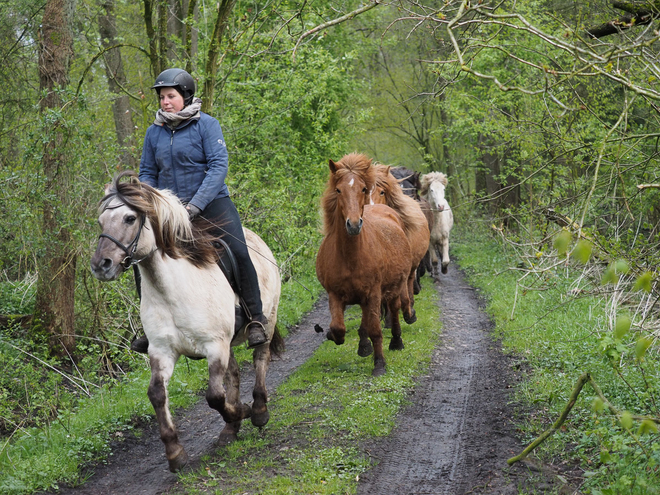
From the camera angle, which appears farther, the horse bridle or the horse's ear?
the horse's ear

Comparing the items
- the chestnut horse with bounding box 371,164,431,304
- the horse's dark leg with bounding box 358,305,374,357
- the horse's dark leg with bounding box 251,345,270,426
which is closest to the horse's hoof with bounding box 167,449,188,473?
the horse's dark leg with bounding box 251,345,270,426

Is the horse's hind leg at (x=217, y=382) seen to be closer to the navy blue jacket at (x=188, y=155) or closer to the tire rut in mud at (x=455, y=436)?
the tire rut in mud at (x=455, y=436)

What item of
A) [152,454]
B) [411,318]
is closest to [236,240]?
[152,454]

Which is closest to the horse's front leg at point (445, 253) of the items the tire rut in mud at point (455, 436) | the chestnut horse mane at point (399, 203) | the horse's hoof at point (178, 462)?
the chestnut horse mane at point (399, 203)

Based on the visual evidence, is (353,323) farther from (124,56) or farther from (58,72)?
(124,56)

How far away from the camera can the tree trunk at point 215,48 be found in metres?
9.07

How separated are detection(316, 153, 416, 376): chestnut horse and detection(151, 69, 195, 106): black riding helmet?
7.60ft

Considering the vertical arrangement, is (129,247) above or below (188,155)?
below

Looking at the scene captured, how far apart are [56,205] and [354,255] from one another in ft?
13.4

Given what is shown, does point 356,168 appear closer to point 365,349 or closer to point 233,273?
point 365,349

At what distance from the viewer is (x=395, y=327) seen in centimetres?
907

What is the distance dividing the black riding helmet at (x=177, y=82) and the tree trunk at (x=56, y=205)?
3513mm

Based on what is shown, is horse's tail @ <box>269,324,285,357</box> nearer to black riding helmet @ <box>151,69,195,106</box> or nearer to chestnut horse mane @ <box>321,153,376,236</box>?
chestnut horse mane @ <box>321,153,376,236</box>

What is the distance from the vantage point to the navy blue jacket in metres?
5.75
